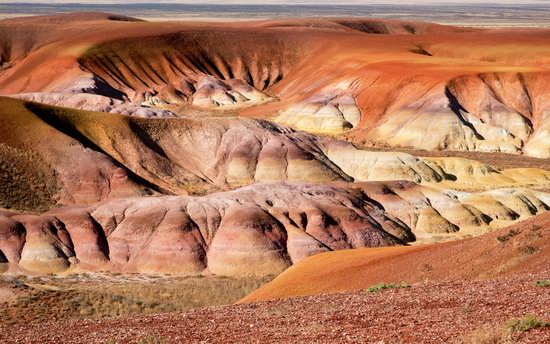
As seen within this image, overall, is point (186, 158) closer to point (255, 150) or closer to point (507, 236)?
point (255, 150)

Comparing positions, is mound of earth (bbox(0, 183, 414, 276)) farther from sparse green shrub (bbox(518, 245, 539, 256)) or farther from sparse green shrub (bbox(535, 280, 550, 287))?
sparse green shrub (bbox(535, 280, 550, 287))

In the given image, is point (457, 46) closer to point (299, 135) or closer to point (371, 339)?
point (299, 135)

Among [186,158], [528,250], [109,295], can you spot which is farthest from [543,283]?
[186,158]

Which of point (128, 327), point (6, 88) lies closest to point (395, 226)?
point (128, 327)

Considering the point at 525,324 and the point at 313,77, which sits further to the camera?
the point at 313,77

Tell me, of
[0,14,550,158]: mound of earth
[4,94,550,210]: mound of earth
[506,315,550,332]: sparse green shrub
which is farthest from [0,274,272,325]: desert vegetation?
[0,14,550,158]: mound of earth

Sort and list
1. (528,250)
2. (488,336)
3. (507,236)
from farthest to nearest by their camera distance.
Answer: (507,236) → (528,250) → (488,336)
